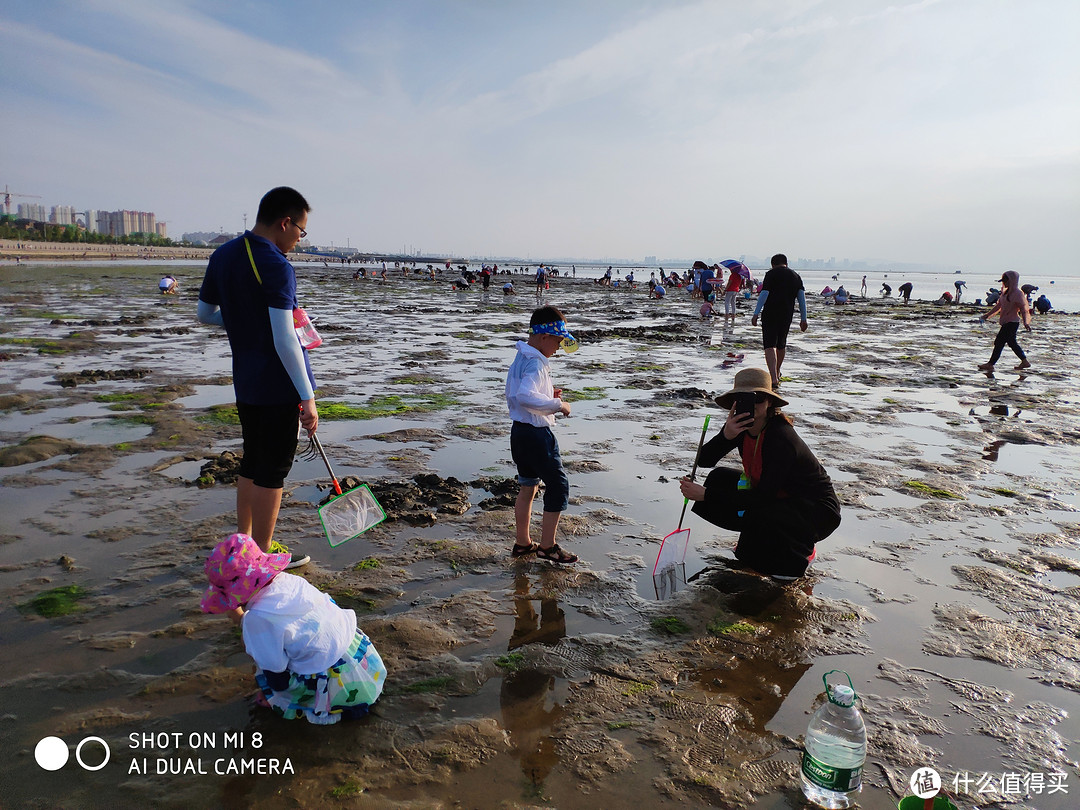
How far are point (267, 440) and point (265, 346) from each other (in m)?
0.58

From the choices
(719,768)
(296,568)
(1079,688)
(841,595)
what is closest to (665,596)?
(841,595)

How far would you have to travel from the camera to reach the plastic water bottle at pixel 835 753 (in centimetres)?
242

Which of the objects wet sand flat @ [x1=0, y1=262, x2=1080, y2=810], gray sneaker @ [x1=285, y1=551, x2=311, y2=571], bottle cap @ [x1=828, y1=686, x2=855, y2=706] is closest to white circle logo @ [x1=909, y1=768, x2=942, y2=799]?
wet sand flat @ [x1=0, y1=262, x2=1080, y2=810]

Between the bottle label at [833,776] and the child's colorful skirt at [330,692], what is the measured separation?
2.01 meters

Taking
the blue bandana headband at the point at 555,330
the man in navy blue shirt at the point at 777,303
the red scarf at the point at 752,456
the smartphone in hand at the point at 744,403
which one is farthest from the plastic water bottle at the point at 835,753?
the man in navy blue shirt at the point at 777,303

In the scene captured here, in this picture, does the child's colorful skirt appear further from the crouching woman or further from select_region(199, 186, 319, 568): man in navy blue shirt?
the crouching woman

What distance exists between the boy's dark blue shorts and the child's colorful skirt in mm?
1825

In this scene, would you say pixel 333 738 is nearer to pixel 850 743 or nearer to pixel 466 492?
pixel 850 743

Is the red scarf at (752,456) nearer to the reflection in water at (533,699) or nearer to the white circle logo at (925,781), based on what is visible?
the reflection in water at (533,699)

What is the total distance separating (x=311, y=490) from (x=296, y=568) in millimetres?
1641

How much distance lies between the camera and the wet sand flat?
2.62 metres

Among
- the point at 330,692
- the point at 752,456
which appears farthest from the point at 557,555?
the point at 330,692

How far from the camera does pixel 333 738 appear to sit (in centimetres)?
275

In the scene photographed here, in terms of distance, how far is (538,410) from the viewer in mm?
4207
